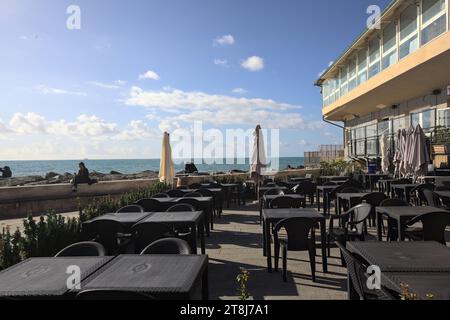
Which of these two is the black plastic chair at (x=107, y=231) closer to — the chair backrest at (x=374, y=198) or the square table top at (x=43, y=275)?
the square table top at (x=43, y=275)

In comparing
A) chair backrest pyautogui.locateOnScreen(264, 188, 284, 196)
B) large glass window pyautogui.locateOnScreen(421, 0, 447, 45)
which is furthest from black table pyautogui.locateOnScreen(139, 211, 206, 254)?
large glass window pyautogui.locateOnScreen(421, 0, 447, 45)

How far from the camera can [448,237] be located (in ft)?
22.5

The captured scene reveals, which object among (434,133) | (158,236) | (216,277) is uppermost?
(434,133)

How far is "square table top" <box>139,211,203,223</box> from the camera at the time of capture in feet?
17.1

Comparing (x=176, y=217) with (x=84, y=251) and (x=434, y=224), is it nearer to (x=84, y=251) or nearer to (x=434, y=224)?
(x=84, y=251)

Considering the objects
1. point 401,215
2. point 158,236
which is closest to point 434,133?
point 401,215

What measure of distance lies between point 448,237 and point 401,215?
8.34ft

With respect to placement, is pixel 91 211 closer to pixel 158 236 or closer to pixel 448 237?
pixel 158 236

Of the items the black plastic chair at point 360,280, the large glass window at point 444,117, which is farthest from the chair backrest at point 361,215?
the large glass window at point 444,117

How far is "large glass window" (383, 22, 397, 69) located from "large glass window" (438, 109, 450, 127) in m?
2.74

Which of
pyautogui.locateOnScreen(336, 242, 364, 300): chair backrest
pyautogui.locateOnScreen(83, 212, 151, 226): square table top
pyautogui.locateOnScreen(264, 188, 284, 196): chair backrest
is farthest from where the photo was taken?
pyautogui.locateOnScreen(264, 188, 284, 196): chair backrest

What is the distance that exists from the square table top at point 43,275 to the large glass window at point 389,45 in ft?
50.2

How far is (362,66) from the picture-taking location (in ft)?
65.9

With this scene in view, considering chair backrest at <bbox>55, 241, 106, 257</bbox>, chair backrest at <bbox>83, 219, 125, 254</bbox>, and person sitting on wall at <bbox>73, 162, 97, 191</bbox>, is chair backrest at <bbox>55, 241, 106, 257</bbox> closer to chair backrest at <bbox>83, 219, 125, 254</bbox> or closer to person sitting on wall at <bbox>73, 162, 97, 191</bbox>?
chair backrest at <bbox>83, 219, 125, 254</bbox>
